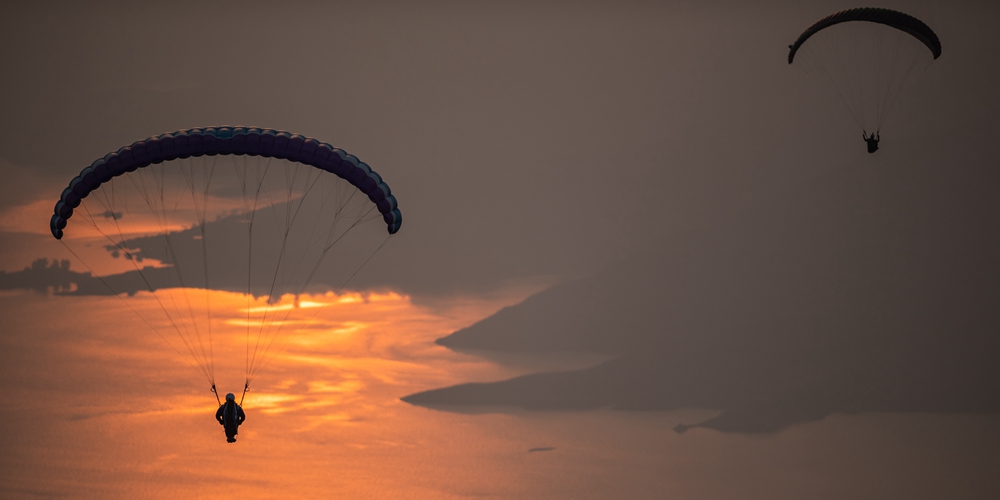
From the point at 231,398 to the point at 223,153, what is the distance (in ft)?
26.8

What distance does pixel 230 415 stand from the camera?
27.4m

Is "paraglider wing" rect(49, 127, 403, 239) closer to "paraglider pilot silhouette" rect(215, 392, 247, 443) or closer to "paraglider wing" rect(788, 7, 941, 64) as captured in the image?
"paraglider pilot silhouette" rect(215, 392, 247, 443)

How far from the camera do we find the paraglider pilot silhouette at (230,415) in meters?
27.3

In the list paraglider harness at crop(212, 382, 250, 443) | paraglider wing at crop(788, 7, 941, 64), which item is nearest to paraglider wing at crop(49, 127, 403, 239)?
paraglider harness at crop(212, 382, 250, 443)

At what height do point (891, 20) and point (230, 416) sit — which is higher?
point (891, 20)

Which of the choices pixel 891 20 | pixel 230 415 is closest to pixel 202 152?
pixel 230 415

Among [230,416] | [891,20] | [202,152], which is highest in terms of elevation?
[891,20]

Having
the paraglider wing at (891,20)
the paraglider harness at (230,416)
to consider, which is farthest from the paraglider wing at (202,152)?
the paraglider wing at (891,20)

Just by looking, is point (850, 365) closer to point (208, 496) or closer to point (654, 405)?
point (654, 405)

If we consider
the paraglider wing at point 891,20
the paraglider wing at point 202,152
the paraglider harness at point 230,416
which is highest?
the paraglider wing at point 891,20

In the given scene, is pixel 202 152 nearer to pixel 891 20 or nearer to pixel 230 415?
pixel 230 415

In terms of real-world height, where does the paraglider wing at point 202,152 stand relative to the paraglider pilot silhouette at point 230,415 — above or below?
above

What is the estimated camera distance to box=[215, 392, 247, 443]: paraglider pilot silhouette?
89.5 feet

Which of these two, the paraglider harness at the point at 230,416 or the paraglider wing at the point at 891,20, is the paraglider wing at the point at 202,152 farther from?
the paraglider wing at the point at 891,20
